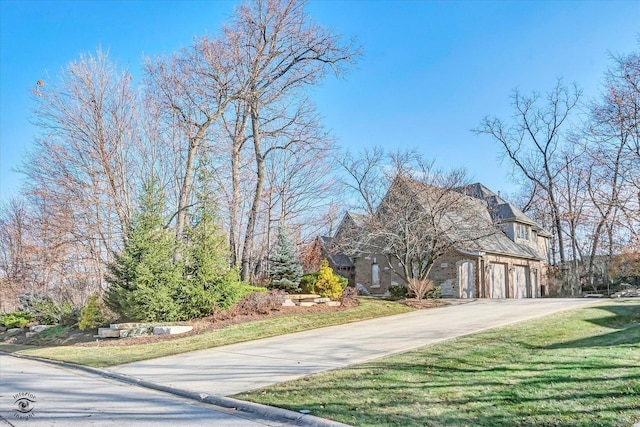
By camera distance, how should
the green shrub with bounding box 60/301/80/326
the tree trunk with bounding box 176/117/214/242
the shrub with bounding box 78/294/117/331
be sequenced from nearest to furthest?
the shrub with bounding box 78/294/117/331
the green shrub with bounding box 60/301/80/326
the tree trunk with bounding box 176/117/214/242

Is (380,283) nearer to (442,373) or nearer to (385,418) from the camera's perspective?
(442,373)

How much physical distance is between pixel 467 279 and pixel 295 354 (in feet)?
64.3

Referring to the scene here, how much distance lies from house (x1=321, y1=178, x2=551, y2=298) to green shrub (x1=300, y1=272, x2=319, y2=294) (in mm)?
4036

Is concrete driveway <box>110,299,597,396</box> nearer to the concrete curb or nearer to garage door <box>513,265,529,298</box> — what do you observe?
the concrete curb

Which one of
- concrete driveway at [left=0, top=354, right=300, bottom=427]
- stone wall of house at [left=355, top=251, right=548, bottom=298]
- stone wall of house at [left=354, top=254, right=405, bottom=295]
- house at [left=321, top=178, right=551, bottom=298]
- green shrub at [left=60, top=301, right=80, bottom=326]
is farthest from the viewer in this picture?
stone wall of house at [left=354, top=254, right=405, bottom=295]

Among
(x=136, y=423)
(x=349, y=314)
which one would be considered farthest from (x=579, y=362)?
(x=349, y=314)

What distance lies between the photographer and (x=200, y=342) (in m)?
13.2

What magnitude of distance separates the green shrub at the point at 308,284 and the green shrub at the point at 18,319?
1306 centimetres

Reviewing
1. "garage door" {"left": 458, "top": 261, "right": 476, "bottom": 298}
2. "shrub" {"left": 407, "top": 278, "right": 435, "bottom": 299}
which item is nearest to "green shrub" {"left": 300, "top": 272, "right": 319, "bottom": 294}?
"shrub" {"left": 407, "top": 278, "right": 435, "bottom": 299}

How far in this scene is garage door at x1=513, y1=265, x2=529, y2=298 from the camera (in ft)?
103

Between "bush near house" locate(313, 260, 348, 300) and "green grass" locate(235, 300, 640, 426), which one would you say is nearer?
"green grass" locate(235, 300, 640, 426)

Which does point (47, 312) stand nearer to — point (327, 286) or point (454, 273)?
point (327, 286)

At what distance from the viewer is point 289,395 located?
6805 mm

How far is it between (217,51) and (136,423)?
19.2 m
